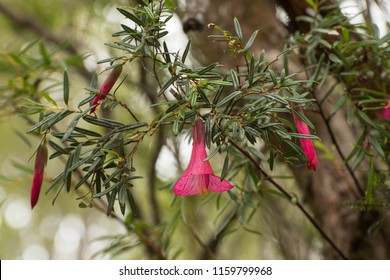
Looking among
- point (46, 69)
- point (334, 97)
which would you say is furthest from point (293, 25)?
point (46, 69)

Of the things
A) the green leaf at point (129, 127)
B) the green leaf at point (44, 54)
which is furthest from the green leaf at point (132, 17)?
the green leaf at point (44, 54)

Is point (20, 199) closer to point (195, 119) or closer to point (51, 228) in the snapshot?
point (51, 228)

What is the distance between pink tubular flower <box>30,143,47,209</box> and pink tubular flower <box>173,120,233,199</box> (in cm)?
17

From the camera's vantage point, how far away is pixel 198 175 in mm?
643

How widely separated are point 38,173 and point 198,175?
20 cm

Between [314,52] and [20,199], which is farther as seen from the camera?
[20,199]

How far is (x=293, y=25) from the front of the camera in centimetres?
119

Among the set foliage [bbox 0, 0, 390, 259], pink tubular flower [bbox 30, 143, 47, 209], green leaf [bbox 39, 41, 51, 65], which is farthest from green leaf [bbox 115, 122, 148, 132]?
green leaf [bbox 39, 41, 51, 65]

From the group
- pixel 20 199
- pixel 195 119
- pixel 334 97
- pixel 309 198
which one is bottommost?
pixel 20 199

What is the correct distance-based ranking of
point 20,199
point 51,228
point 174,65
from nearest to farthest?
point 174,65
point 20,199
point 51,228

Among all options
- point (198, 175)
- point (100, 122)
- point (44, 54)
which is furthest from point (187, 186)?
point (44, 54)

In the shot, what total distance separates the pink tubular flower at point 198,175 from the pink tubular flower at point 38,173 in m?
0.17

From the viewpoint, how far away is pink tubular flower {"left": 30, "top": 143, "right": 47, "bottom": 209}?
641 millimetres
